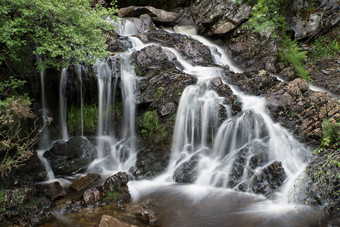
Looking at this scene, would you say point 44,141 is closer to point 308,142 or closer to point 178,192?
point 178,192

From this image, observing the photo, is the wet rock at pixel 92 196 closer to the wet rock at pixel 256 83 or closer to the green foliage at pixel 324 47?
the wet rock at pixel 256 83

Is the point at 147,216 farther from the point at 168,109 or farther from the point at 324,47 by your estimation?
the point at 324,47

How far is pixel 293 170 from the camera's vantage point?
285 inches

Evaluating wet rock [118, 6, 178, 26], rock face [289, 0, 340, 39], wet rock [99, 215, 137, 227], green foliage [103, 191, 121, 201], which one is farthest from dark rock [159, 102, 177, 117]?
rock face [289, 0, 340, 39]

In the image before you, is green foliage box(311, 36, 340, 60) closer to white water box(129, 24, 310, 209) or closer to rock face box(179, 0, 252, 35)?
rock face box(179, 0, 252, 35)

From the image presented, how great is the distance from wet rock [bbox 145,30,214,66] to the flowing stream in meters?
1.39

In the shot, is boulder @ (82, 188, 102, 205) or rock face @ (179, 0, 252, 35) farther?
rock face @ (179, 0, 252, 35)

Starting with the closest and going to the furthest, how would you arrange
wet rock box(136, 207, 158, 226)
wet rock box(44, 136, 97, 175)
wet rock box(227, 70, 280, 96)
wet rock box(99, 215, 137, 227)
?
wet rock box(99, 215, 137, 227), wet rock box(136, 207, 158, 226), wet rock box(44, 136, 97, 175), wet rock box(227, 70, 280, 96)

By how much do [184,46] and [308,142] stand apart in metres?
7.51

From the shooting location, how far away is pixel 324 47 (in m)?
13.8

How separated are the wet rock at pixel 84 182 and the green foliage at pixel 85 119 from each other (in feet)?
9.15

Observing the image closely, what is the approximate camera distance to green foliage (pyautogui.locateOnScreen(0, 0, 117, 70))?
6.69 meters

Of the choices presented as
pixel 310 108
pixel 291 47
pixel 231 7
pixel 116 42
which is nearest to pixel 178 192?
pixel 310 108

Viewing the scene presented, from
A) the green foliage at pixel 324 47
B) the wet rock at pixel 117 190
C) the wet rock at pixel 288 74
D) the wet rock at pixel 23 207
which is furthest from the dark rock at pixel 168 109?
the green foliage at pixel 324 47
